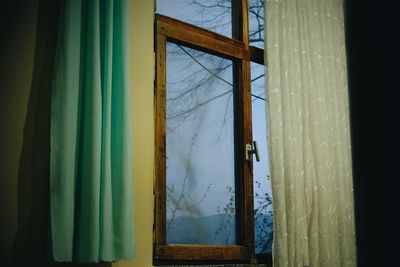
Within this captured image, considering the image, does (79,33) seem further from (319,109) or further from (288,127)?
(319,109)

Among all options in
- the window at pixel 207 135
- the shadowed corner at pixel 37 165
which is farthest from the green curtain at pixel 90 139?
the window at pixel 207 135

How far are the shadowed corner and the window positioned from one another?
0.57m

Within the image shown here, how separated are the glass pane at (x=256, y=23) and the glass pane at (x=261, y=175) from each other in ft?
0.61

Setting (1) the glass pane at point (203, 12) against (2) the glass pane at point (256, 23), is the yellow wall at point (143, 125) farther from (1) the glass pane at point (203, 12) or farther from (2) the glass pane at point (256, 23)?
(2) the glass pane at point (256, 23)

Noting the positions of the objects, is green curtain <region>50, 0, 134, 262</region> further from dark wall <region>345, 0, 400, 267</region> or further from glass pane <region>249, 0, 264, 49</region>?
dark wall <region>345, 0, 400, 267</region>

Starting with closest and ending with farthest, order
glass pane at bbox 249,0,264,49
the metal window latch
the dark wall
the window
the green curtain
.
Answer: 1. the green curtain
2. the window
3. the metal window latch
4. glass pane at bbox 249,0,264,49
5. the dark wall

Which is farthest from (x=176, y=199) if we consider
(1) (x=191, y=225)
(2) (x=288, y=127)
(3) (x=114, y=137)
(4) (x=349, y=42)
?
(4) (x=349, y=42)

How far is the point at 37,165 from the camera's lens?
176cm

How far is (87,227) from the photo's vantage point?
65.6 inches

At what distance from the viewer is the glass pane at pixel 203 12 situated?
2494 mm

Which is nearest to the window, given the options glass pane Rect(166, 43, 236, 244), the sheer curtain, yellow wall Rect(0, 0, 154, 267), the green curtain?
glass pane Rect(166, 43, 236, 244)

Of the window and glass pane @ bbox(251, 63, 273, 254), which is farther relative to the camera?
glass pane @ bbox(251, 63, 273, 254)

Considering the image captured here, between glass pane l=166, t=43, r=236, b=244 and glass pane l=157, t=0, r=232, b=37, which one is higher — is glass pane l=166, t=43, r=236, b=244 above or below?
below

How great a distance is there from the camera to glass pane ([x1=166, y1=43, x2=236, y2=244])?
2.36 meters
